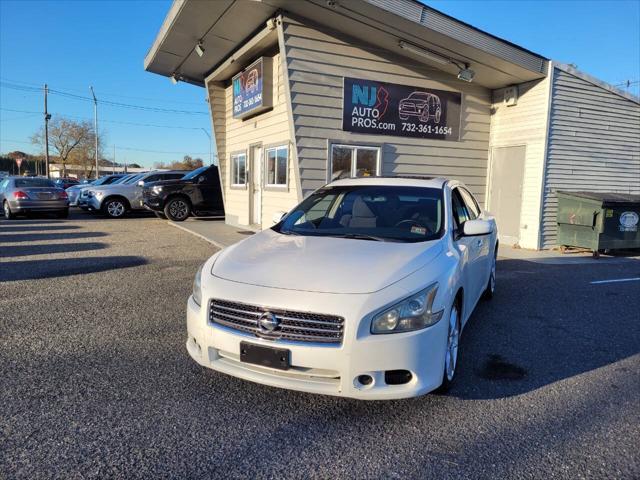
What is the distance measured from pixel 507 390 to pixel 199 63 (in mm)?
12878

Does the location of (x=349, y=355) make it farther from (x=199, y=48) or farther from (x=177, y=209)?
(x=177, y=209)

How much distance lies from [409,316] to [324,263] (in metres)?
0.71

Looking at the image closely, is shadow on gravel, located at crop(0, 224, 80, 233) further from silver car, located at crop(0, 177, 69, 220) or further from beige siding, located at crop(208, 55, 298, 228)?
beige siding, located at crop(208, 55, 298, 228)

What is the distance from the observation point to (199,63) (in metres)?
13.7

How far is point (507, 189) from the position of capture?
11641mm

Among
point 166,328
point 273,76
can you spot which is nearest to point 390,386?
point 166,328

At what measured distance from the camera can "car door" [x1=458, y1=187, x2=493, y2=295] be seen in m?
4.89

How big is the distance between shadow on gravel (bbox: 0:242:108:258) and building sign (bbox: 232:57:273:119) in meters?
4.87

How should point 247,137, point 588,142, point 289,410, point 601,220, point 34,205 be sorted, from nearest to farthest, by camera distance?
point 289,410 → point 601,220 → point 588,142 → point 247,137 → point 34,205

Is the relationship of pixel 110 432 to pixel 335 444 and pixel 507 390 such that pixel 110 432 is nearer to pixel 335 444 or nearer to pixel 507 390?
pixel 335 444

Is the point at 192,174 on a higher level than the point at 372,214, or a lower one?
higher

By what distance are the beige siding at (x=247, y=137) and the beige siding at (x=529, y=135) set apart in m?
5.36

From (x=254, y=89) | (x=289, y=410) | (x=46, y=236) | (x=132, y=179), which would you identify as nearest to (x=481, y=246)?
(x=289, y=410)

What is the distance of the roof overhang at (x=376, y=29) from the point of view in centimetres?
877
